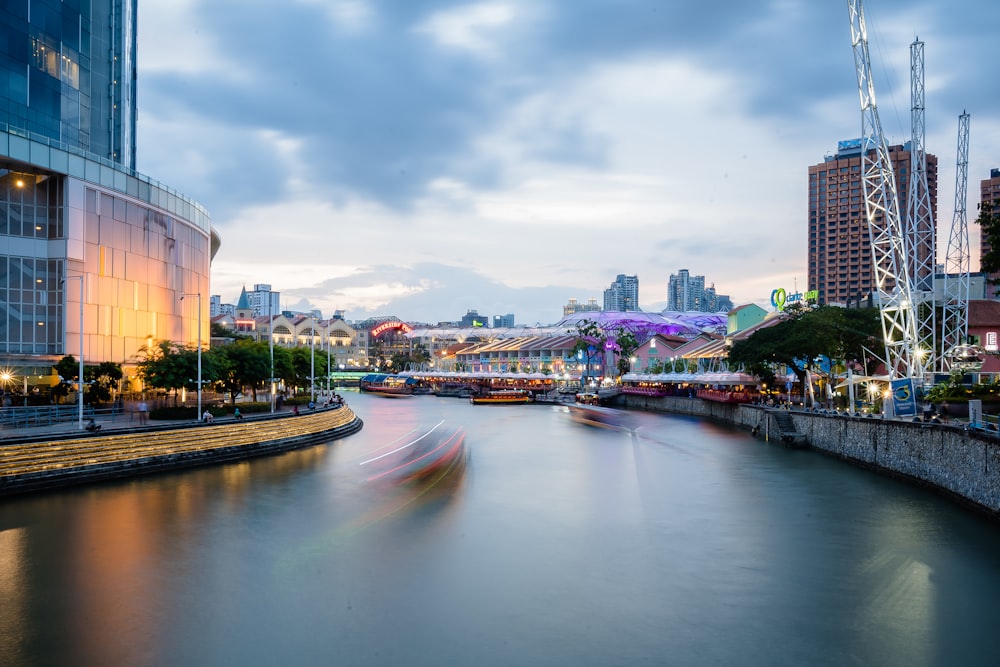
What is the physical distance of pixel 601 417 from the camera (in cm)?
8569

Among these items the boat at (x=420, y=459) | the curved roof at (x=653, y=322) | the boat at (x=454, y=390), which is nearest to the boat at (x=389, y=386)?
the boat at (x=454, y=390)

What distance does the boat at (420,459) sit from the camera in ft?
132

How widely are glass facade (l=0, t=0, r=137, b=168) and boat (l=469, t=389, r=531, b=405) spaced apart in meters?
58.5

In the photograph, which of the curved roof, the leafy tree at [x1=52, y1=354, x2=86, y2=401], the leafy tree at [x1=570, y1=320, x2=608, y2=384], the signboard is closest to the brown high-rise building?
the curved roof

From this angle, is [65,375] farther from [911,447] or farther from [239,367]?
[911,447]

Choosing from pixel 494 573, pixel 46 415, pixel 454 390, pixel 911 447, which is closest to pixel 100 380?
pixel 46 415

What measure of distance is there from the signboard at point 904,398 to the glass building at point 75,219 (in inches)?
1714

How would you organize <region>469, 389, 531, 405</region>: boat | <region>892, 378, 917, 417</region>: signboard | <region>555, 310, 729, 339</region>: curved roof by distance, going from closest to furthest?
<region>892, 378, 917, 417</region>: signboard
<region>469, 389, 531, 405</region>: boat
<region>555, 310, 729, 339</region>: curved roof

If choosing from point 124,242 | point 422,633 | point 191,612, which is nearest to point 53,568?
point 191,612

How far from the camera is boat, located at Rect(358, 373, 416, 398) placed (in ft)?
490

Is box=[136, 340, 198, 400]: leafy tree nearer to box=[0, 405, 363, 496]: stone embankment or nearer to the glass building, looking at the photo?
box=[0, 405, 363, 496]: stone embankment

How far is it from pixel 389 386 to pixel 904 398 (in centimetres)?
12416

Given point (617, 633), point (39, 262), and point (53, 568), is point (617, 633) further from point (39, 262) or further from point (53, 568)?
point (39, 262)

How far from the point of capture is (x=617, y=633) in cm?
1795
